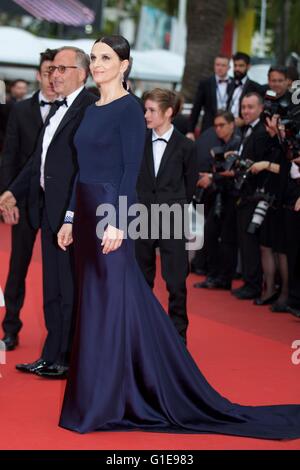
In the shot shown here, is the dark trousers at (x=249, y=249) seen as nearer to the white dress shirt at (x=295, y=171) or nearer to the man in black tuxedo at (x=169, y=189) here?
the white dress shirt at (x=295, y=171)

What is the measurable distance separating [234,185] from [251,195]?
337 millimetres

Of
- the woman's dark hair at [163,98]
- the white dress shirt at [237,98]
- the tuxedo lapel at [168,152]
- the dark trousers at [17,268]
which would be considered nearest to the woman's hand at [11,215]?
the dark trousers at [17,268]

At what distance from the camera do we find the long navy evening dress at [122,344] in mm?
5258

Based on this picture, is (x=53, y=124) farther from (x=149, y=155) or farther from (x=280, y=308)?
(x=280, y=308)

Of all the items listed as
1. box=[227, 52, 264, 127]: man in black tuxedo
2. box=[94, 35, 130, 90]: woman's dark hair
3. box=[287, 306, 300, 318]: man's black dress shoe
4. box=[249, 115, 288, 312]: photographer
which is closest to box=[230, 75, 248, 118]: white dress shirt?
box=[227, 52, 264, 127]: man in black tuxedo

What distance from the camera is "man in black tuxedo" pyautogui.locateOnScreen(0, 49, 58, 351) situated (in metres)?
7.34

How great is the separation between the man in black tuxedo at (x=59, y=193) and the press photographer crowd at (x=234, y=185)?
0.29 ft

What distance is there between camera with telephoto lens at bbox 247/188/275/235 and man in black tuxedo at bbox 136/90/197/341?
188 cm

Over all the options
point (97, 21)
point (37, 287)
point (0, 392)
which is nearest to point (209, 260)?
point (37, 287)

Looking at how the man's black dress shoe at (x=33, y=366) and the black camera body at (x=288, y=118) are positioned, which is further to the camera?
the black camera body at (x=288, y=118)

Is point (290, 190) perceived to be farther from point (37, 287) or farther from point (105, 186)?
point (105, 186)

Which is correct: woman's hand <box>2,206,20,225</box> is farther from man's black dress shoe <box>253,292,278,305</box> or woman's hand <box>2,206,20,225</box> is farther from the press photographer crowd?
man's black dress shoe <box>253,292,278,305</box>

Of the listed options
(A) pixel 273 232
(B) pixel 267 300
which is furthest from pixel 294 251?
(B) pixel 267 300

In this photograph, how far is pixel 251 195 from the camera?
9.59 m
